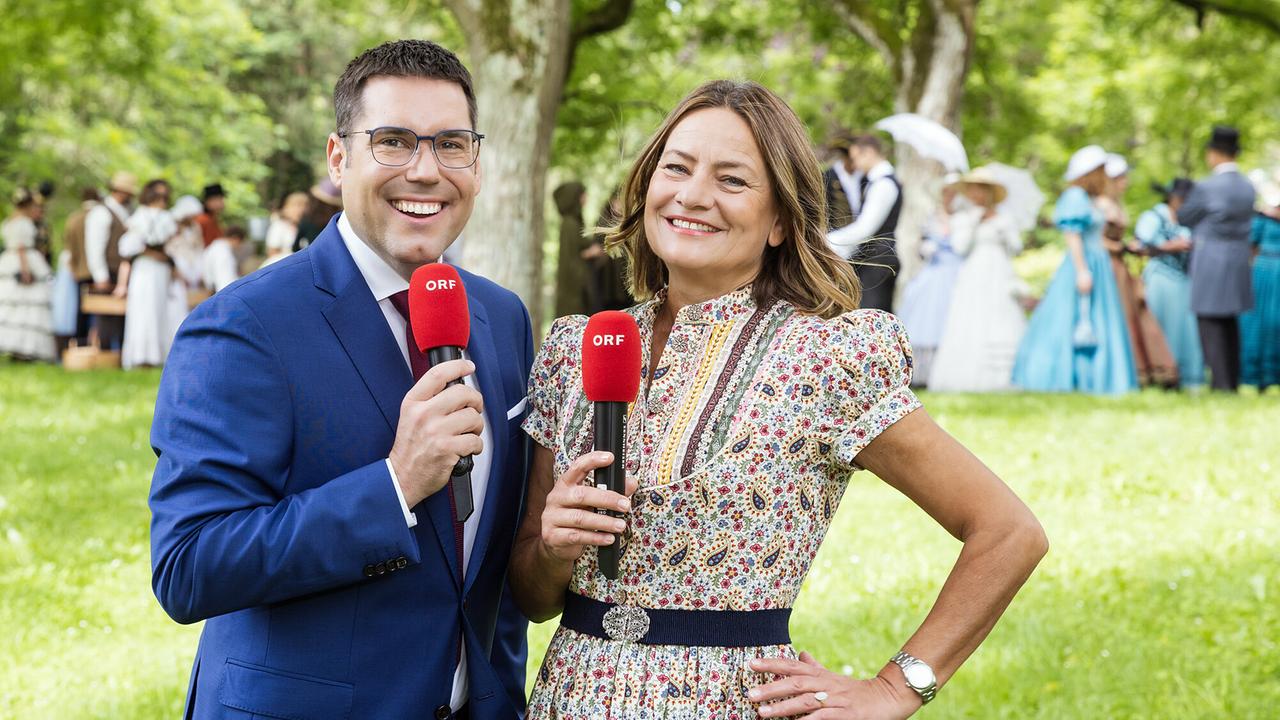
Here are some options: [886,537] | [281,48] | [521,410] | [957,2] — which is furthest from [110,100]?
[521,410]

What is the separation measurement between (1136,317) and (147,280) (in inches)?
500

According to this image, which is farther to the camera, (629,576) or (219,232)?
(219,232)

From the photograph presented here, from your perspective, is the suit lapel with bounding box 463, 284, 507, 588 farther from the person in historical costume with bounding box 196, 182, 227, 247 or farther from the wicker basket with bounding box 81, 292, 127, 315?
the person in historical costume with bounding box 196, 182, 227, 247

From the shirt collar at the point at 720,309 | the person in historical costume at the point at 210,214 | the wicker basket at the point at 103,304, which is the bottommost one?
the wicker basket at the point at 103,304

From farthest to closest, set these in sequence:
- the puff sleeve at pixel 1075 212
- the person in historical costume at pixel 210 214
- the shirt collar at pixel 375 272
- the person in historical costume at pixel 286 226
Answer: the person in historical costume at pixel 210 214
the person in historical costume at pixel 286 226
the puff sleeve at pixel 1075 212
the shirt collar at pixel 375 272

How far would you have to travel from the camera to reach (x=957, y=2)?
17.8m

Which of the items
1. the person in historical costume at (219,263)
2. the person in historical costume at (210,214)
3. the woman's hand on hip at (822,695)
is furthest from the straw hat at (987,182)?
the woman's hand on hip at (822,695)

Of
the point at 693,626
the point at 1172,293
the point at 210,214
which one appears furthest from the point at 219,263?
the point at 693,626

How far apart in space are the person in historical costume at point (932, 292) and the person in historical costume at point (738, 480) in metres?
13.7

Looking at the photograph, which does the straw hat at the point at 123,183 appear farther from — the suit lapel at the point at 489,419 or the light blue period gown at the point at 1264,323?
the suit lapel at the point at 489,419

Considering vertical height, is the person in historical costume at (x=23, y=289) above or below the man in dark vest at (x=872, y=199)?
below

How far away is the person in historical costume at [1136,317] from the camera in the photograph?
1590 cm

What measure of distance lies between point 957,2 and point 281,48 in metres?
23.7

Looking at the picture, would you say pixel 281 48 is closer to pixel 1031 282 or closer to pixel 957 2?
pixel 1031 282
